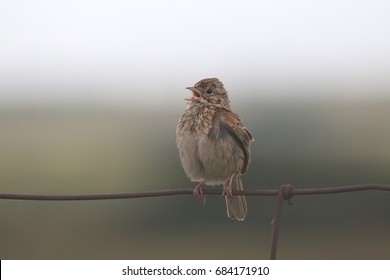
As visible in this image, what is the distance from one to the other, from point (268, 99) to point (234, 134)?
33.3ft

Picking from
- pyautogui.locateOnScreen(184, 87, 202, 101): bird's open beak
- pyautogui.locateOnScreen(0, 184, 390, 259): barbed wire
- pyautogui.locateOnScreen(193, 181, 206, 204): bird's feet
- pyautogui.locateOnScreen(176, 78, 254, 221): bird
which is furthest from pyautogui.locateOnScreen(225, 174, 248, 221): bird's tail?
pyautogui.locateOnScreen(0, 184, 390, 259): barbed wire

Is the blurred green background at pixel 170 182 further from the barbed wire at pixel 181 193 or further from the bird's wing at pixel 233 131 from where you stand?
the barbed wire at pixel 181 193

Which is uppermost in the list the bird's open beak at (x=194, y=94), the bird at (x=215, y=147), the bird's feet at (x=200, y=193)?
the bird's open beak at (x=194, y=94)

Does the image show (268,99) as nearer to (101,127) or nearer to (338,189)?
(101,127)

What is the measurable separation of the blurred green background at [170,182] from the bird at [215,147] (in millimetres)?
9140

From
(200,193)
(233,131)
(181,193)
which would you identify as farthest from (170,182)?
(181,193)

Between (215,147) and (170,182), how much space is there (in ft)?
32.7

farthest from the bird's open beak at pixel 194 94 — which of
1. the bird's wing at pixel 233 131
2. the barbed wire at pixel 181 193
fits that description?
the barbed wire at pixel 181 193

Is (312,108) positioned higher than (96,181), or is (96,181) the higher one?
A: (312,108)

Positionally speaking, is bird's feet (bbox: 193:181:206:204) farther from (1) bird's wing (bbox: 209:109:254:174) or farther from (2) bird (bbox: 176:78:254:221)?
(1) bird's wing (bbox: 209:109:254:174)

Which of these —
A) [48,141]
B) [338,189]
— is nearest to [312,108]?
[48,141]

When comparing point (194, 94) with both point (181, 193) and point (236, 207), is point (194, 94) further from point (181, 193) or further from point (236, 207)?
point (181, 193)

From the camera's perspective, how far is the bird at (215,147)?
6910mm
